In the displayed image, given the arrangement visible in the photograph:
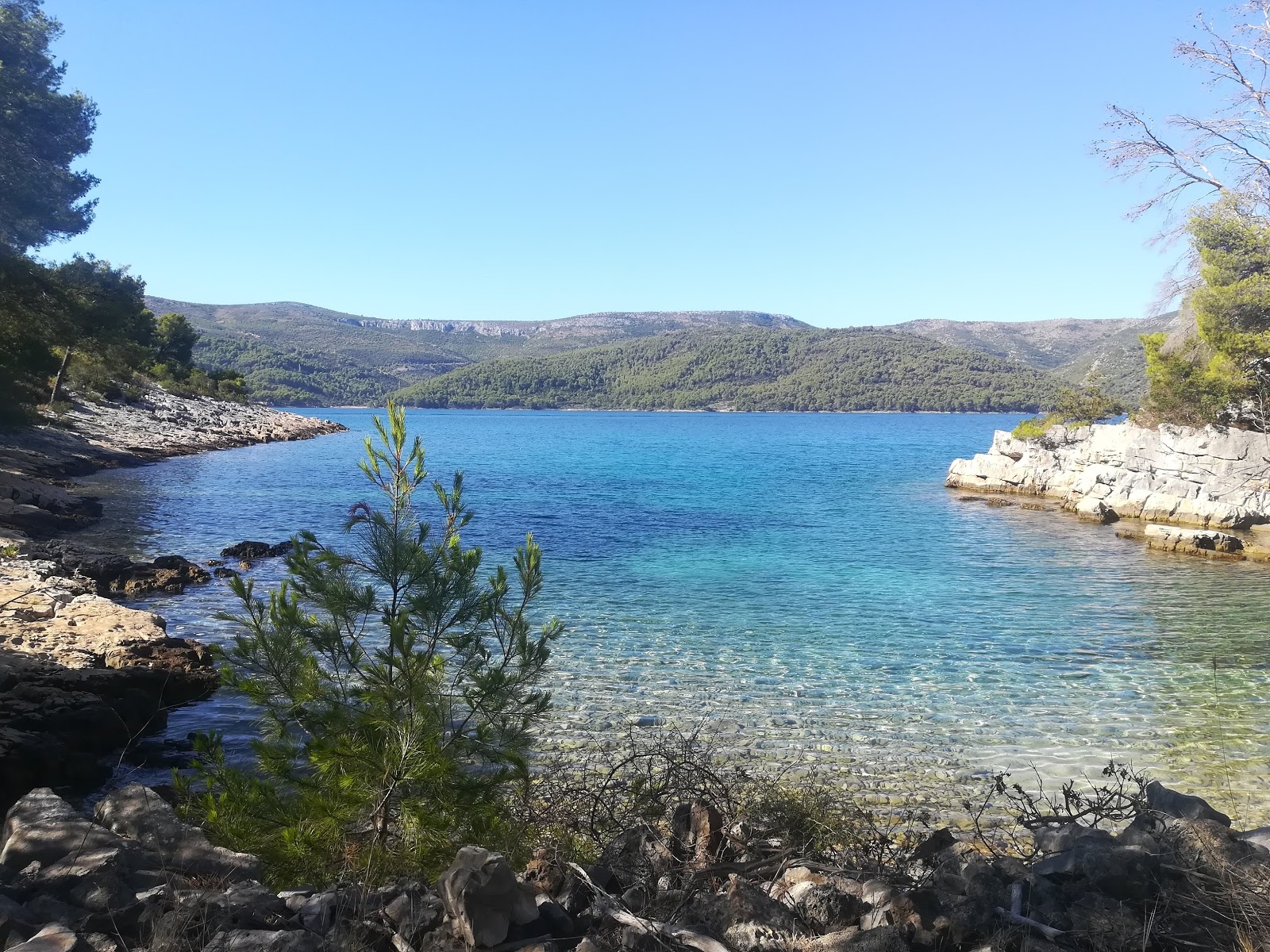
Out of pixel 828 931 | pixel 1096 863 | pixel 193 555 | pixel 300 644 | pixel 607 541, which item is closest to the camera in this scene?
pixel 828 931

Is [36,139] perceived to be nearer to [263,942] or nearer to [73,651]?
[73,651]

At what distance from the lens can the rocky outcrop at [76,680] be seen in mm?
7430

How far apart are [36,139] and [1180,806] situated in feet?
144

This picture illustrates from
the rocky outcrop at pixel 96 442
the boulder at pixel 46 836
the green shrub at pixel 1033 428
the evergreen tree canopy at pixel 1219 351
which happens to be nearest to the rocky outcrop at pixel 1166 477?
the evergreen tree canopy at pixel 1219 351

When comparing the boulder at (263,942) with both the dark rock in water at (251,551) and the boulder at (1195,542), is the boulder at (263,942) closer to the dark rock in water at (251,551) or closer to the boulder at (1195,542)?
the dark rock in water at (251,551)

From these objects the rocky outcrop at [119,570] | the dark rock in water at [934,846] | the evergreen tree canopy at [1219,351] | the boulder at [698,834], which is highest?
the evergreen tree canopy at [1219,351]

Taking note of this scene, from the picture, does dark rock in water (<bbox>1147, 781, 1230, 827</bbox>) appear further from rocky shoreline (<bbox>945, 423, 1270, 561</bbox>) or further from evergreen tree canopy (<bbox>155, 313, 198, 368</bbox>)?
evergreen tree canopy (<bbox>155, 313, 198, 368</bbox>)

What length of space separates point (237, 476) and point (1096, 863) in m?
43.2

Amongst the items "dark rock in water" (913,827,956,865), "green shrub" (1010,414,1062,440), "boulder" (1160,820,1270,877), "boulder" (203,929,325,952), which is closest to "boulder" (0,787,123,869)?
"boulder" (203,929,325,952)

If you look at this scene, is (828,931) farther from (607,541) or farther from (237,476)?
(237,476)

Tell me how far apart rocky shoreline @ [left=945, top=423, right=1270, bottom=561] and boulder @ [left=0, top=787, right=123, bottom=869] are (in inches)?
1079

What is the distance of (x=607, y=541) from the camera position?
83.4ft

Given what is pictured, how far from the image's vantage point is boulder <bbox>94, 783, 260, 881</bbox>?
441 centimetres

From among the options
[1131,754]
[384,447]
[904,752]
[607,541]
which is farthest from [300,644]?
[607,541]
